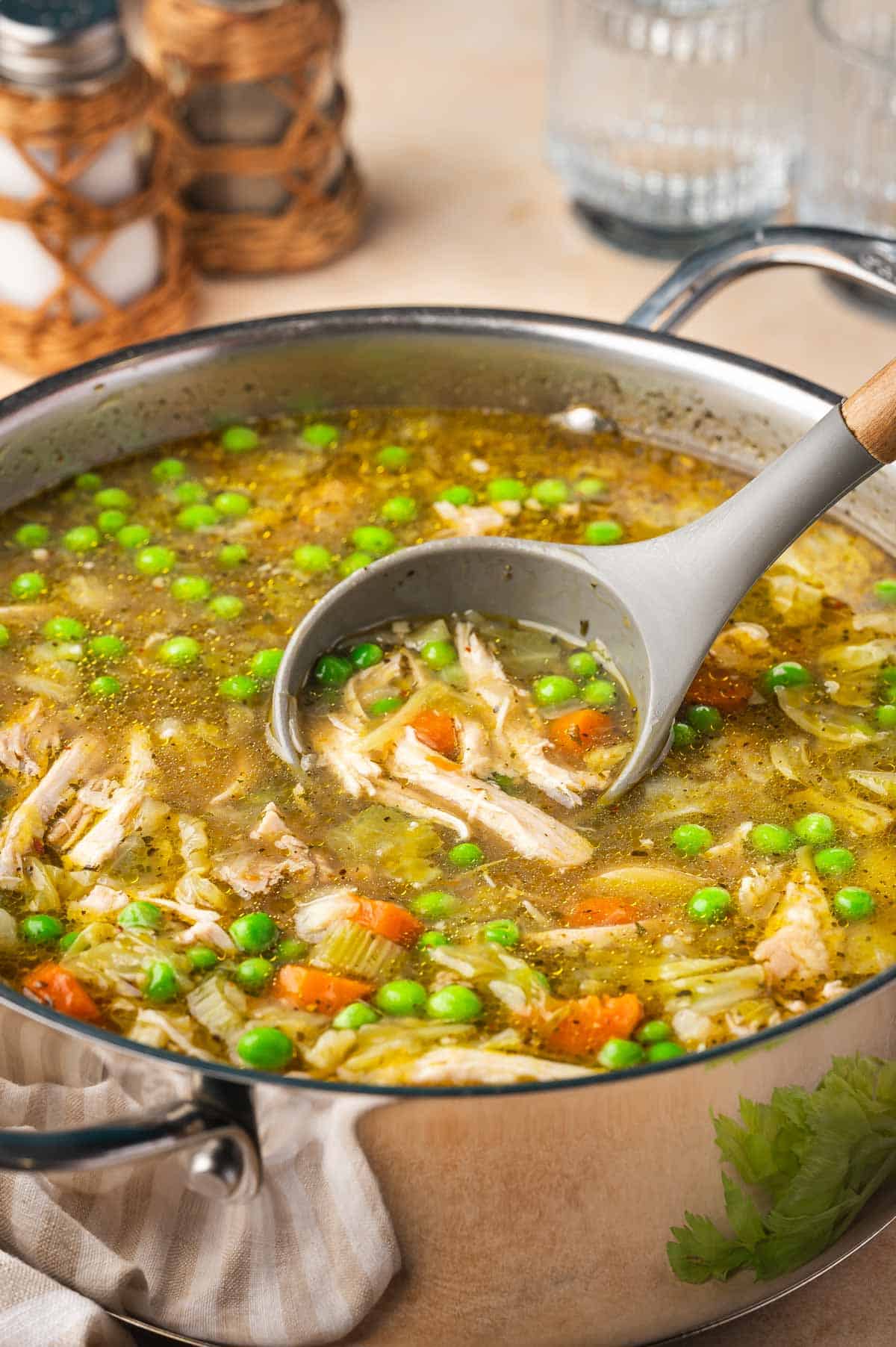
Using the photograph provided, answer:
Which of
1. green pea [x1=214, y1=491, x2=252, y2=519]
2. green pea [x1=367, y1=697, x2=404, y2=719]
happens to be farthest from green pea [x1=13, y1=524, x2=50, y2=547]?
green pea [x1=367, y1=697, x2=404, y2=719]

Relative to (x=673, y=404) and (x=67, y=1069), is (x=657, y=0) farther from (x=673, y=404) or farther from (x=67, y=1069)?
(x=67, y=1069)

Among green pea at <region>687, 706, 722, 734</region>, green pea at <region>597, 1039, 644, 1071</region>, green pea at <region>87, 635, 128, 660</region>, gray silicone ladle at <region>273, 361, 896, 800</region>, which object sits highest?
gray silicone ladle at <region>273, 361, 896, 800</region>

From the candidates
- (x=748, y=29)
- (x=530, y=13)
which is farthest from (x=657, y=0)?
(x=530, y=13)

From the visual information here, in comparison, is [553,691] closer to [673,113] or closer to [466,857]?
[466,857]

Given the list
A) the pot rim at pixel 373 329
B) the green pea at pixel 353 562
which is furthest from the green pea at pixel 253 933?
the pot rim at pixel 373 329

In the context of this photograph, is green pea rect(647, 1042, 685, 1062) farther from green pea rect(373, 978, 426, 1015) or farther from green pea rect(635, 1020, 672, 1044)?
green pea rect(373, 978, 426, 1015)

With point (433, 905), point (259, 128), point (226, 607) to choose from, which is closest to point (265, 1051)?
point (433, 905)
